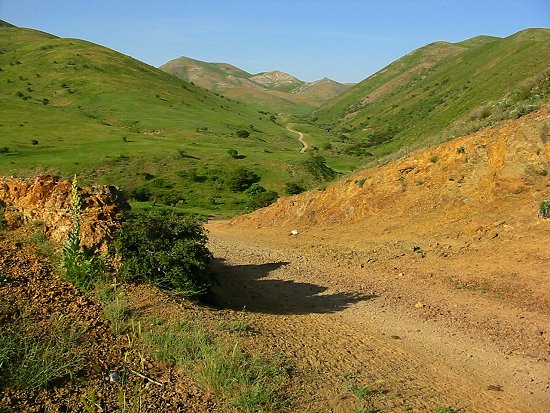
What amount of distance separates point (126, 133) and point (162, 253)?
196 ft

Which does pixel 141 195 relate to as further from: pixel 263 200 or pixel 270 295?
pixel 270 295

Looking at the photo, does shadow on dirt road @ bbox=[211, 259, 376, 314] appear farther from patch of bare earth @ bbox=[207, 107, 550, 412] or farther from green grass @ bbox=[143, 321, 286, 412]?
green grass @ bbox=[143, 321, 286, 412]

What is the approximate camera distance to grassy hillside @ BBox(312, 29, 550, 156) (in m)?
22.1

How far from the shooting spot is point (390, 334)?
30.6 feet

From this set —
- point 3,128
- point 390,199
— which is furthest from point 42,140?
point 390,199

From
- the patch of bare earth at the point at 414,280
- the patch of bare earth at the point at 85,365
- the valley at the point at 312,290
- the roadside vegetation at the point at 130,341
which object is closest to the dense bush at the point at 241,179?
the valley at the point at 312,290

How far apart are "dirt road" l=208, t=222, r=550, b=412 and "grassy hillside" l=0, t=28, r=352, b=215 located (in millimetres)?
20033

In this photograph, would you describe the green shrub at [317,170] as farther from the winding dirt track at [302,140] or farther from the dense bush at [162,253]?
the dense bush at [162,253]

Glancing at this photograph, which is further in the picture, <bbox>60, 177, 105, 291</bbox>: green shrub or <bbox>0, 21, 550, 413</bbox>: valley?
<bbox>60, 177, 105, 291</bbox>: green shrub

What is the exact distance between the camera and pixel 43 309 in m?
6.75

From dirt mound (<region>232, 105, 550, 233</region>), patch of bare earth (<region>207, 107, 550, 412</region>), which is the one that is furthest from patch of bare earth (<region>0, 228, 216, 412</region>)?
dirt mound (<region>232, 105, 550, 233</region>)

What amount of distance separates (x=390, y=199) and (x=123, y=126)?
6357cm

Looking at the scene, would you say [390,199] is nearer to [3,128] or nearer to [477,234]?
[477,234]

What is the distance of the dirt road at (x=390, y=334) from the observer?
21.7 feet
